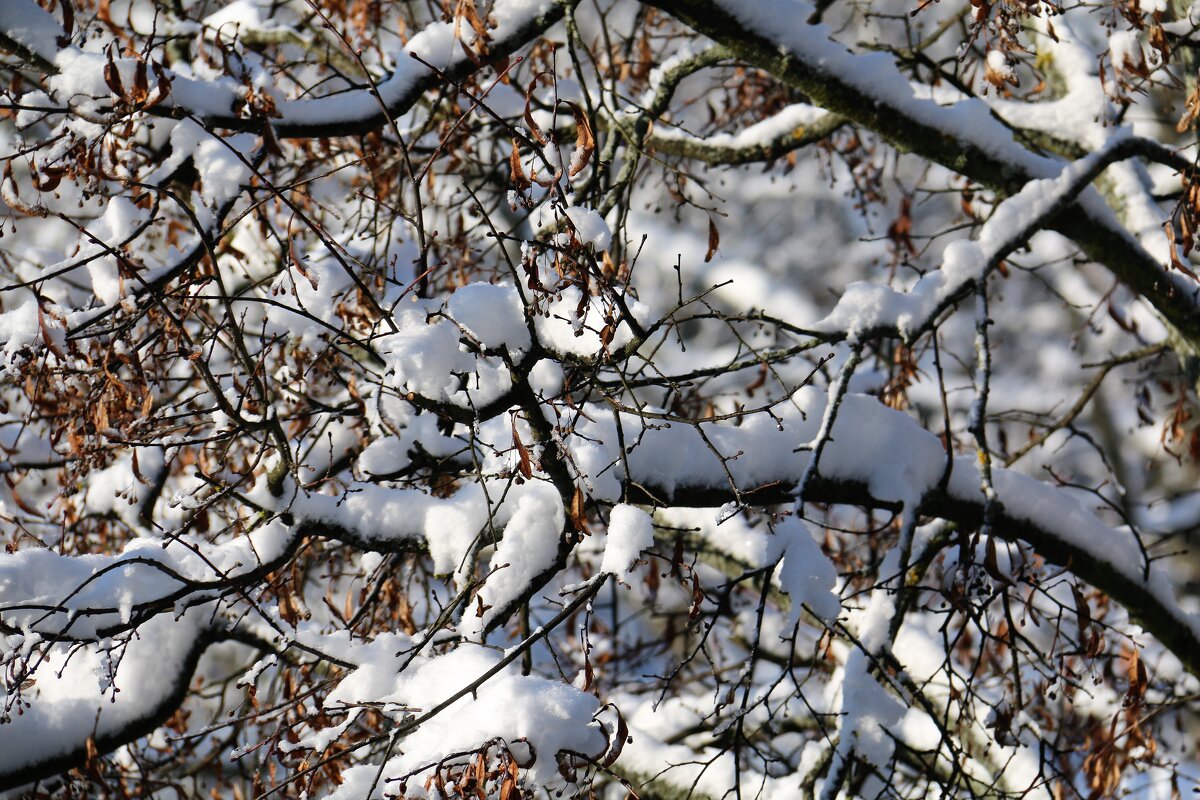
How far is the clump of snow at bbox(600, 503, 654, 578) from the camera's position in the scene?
6.41 ft

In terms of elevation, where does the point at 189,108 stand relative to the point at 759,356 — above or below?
above

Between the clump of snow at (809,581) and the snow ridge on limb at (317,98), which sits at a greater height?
the snow ridge on limb at (317,98)

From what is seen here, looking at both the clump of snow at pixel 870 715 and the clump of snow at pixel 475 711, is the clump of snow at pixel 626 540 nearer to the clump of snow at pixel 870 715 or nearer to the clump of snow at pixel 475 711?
the clump of snow at pixel 475 711

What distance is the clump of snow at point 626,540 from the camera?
1954 mm

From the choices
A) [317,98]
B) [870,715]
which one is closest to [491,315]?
[317,98]

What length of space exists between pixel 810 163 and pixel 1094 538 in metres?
11.1

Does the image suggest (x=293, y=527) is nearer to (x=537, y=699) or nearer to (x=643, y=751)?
(x=537, y=699)

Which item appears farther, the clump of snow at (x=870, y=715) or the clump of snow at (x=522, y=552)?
the clump of snow at (x=870, y=715)

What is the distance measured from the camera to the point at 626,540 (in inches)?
77.5

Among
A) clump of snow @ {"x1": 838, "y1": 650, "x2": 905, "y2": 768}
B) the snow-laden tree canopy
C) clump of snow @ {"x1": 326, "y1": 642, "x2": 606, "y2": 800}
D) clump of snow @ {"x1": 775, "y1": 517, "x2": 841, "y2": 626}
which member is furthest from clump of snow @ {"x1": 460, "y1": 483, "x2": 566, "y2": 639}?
clump of snow @ {"x1": 838, "y1": 650, "x2": 905, "y2": 768}

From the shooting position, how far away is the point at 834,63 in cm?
327

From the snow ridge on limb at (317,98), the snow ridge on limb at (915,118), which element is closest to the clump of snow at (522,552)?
the snow ridge on limb at (317,98)

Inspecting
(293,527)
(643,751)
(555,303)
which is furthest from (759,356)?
(643,751)

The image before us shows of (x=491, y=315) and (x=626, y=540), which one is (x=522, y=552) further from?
(x=491, y=315)
